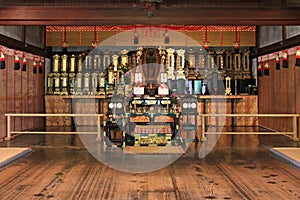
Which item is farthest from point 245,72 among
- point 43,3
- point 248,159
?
point 43,3

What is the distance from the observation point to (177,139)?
331 inches

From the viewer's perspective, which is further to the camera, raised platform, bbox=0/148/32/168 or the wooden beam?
the wooden beam

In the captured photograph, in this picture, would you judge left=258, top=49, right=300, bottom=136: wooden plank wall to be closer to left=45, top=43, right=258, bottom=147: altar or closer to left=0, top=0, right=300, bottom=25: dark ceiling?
left=45, top=43, right=258, bottom=147: altar

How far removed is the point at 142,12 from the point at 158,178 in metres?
2.97

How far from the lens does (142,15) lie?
7.09 meters

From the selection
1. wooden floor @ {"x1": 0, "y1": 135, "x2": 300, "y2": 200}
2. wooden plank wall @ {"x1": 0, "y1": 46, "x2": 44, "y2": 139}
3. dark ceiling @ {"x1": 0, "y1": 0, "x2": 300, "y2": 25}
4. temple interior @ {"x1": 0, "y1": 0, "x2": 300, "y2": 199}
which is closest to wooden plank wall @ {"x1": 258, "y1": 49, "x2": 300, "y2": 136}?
temple interior @ {"x1": 0, "y1": 0, "x2": 300, "y2": 199}

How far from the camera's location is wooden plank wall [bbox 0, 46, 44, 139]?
9.49 meters

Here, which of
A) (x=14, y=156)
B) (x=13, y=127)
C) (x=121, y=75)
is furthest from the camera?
(x=121, y=75)

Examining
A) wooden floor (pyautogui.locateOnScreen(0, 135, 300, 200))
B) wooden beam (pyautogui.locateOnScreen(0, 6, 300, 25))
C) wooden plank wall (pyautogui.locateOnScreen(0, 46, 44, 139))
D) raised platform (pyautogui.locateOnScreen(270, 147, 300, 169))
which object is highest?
wooden beam (pyautogui.locateOnScreen(0, 6, 300, 25))

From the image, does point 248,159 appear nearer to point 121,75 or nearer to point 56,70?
point 121,75

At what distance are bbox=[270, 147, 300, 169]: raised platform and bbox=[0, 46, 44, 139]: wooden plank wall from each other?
5910mm

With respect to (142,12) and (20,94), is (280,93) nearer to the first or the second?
(142,12)

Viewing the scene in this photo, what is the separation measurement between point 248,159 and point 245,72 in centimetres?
635

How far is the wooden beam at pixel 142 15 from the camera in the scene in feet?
23.0
